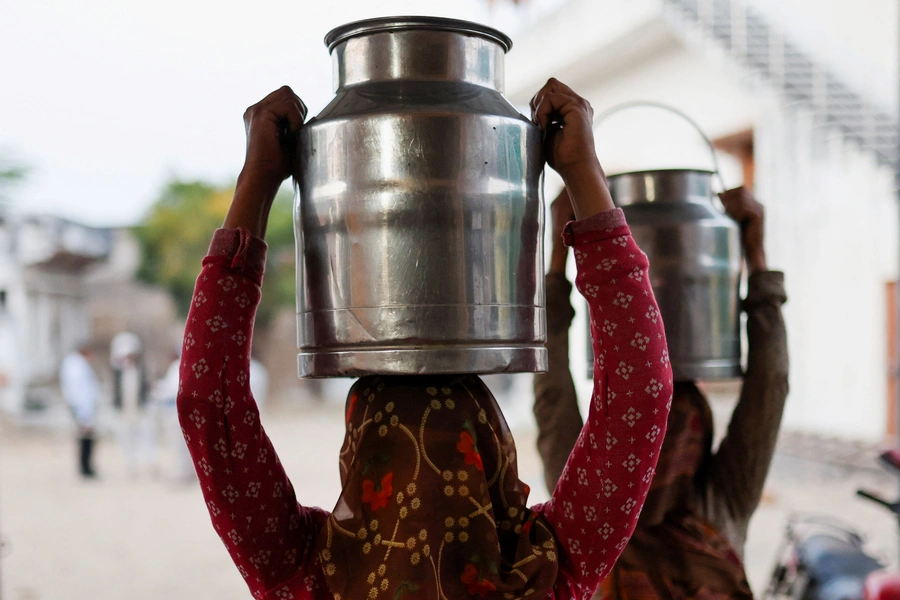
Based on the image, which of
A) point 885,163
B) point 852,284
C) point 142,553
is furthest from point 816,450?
point 142,553

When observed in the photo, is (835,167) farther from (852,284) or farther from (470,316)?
(470,316)

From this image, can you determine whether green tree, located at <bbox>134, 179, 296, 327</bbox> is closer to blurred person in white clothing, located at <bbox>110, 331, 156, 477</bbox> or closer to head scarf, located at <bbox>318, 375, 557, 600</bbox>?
blurred person in white clothing, located at <bbox>110, 331, 156, 477</bbox>

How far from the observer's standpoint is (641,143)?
28.1 feet

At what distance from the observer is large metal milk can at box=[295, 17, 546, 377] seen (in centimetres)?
90

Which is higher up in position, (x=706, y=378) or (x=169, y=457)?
(x=706, y=378)

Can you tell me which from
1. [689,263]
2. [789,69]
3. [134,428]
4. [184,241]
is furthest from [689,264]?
[184,241]

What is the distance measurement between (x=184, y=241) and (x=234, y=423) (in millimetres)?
17175

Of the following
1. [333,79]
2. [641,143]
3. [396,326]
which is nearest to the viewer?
[396,326]

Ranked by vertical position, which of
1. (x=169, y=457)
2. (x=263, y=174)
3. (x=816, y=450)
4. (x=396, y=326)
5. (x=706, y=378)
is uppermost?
(x=263, y=174)

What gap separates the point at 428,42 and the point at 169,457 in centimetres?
1084

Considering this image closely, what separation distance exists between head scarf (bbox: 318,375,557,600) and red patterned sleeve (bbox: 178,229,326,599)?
0.07m

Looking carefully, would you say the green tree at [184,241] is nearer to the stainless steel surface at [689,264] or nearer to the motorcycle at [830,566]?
the motorcycle at [830,566]

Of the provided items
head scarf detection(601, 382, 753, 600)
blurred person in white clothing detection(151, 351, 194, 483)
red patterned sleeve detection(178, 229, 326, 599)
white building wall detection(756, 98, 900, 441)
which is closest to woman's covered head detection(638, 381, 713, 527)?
head scarf detection(601, 382, 753, 600)

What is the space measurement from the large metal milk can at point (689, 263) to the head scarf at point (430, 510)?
0.50 meters
